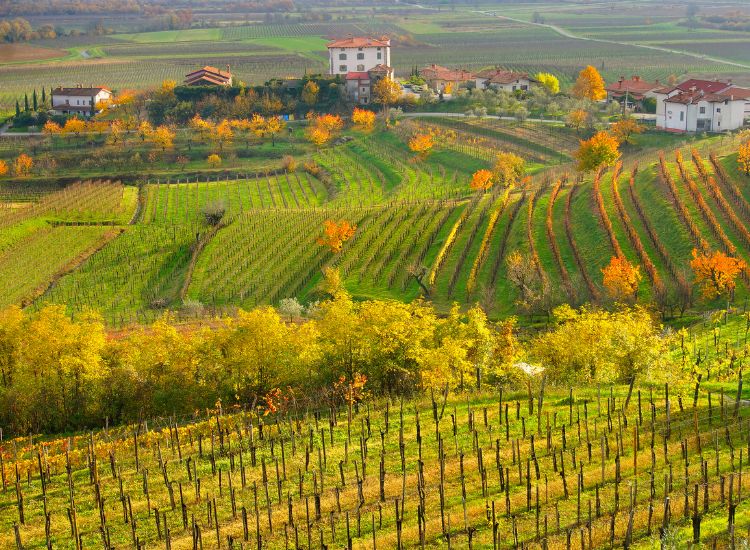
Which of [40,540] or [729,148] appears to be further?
[729,148]

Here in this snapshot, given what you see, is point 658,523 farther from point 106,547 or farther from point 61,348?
point 61,348

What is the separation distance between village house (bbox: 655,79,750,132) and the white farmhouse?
61.7 m

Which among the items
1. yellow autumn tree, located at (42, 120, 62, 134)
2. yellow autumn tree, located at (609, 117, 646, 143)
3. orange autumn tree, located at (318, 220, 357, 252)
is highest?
yellow autumn tree, located at (609, 117, 646, 143)

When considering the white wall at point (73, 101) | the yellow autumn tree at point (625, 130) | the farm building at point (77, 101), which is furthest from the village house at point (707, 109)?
the white wall at point (73, 101)

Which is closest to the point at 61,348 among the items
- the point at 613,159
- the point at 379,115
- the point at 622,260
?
the point at 622,260

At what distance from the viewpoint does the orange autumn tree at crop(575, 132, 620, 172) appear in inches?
3637

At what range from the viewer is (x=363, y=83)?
15475 centimetres

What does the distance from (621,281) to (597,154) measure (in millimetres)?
32276

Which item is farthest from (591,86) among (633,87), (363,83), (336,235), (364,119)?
(336,235)

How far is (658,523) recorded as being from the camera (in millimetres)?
29938

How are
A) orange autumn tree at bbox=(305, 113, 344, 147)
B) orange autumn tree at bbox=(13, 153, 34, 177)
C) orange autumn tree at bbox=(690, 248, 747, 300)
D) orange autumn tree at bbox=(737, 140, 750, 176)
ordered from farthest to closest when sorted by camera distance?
1. orange autumn tree at bbox=(305, 113, 344, 147)
2. orange autumn tree at bbox=(13, 153, 34, 177)
3. orange autumn tree at bbox=(737, 140, 750, 176)
4. orange autumn tree at bbox=(690, 248, 747, 300)

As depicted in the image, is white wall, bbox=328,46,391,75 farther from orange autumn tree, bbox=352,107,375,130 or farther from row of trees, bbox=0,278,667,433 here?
row of trees, bbox=0,278,667,433

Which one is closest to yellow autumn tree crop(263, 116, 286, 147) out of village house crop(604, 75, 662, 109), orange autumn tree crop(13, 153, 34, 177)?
orange autumn tree crop(13, 153, 34, 177)

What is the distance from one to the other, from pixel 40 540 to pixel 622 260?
44.4m
